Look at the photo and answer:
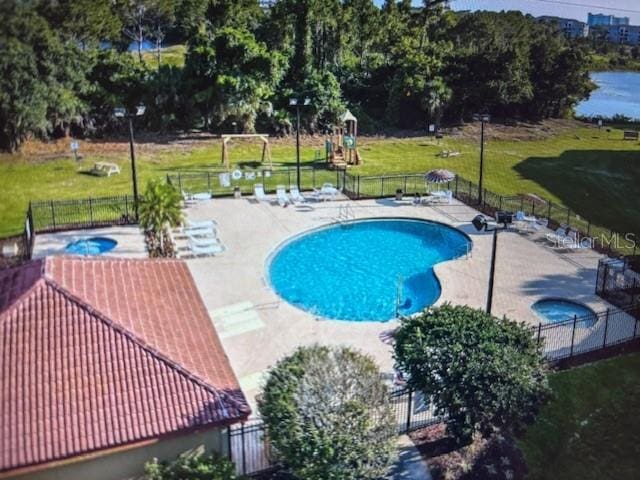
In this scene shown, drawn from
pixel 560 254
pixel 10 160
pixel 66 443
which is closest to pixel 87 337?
pixel 66 443

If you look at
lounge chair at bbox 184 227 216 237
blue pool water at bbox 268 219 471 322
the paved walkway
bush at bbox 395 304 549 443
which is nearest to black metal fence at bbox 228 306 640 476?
the paved walkway

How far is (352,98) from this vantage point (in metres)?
49.6

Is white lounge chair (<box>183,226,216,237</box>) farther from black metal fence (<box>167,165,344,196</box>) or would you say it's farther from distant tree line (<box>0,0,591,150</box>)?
distant tree line (<box>0,0,591,150</box>)

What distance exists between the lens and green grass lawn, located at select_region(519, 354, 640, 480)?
12203mm

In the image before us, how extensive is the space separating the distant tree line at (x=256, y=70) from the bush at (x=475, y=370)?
30322 mm

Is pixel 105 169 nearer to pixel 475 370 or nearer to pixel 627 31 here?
pixel 475 370

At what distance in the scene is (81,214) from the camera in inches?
990

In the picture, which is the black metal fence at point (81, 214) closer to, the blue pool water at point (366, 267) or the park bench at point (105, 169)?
the park bench at point (105, 169)

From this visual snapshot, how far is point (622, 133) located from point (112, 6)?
4169 centimetres

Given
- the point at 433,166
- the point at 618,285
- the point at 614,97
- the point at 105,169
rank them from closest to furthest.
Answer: the point at 618,285 → the point at 105,169 → the point at 433,166 → the point at 614,97

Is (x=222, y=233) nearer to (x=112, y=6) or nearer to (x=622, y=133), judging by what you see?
(x=112, y=6)

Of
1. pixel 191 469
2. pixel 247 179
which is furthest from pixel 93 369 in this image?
pixel 247 179

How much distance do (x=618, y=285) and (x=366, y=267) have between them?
26.6 ft

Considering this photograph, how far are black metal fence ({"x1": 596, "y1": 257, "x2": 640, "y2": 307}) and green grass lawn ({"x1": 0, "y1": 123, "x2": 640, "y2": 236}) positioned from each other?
8351mm
